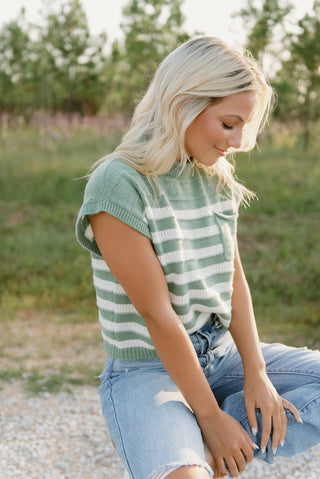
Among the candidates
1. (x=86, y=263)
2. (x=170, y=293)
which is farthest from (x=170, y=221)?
(x=86, y=263)

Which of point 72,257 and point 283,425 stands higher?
point 283,425

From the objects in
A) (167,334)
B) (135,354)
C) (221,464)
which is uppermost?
(167,334)

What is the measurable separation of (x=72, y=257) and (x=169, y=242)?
4332 millimetres

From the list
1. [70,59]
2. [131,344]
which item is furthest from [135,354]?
[70,59]

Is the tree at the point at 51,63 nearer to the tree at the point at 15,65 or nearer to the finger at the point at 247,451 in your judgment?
the tree at the point at 15,65

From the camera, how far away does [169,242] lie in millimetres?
1821

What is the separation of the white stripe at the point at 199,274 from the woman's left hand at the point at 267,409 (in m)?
0.38

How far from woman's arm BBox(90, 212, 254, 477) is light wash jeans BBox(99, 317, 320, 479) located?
6 centimetres

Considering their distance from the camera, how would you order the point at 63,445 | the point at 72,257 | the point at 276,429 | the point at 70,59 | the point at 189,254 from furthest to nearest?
the point at 70,59
the point at 72,257
the point at 63,445
the point at 189,254
the point at 276,429

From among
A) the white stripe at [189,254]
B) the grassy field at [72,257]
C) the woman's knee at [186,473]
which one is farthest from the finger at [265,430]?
the grassy field at [72,257]

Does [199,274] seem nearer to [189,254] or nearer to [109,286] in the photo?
[189,254]

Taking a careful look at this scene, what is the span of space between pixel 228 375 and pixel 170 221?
1.99 feet

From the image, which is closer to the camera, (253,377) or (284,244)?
(253,377)

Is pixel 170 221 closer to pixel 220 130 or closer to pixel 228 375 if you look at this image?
pixel 220 130
